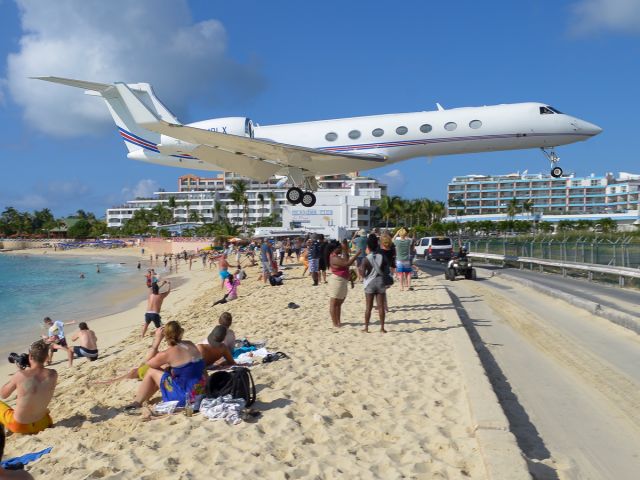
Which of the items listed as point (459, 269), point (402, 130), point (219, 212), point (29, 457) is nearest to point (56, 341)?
point (29, 457)

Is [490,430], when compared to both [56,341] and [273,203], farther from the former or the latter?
[273,203]

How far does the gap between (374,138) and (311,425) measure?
13724mm

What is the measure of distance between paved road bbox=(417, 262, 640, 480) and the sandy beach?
67 cm

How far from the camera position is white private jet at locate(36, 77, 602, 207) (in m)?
17.7

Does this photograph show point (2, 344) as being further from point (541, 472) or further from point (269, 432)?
point (541, 472)

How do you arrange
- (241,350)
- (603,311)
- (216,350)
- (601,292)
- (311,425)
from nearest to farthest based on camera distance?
(311,425)
(216,350)
(241,350)
(603,311)
(601,292)

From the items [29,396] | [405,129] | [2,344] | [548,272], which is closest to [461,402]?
[29,396]

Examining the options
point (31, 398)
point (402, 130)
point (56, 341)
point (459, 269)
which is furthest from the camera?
point (459, 269)

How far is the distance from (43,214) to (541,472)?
184m

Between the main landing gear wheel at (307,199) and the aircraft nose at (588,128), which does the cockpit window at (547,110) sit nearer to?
the aircraft nose at (588,128)

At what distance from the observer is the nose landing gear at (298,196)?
19.8m

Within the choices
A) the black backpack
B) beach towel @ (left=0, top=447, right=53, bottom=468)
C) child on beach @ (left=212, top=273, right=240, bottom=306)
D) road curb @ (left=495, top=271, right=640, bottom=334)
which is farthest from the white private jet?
beach towel @ (left=0, top=447, right=53, bottom=468)

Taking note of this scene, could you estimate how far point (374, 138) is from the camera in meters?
18.1

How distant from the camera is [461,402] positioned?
6176 millimetres
